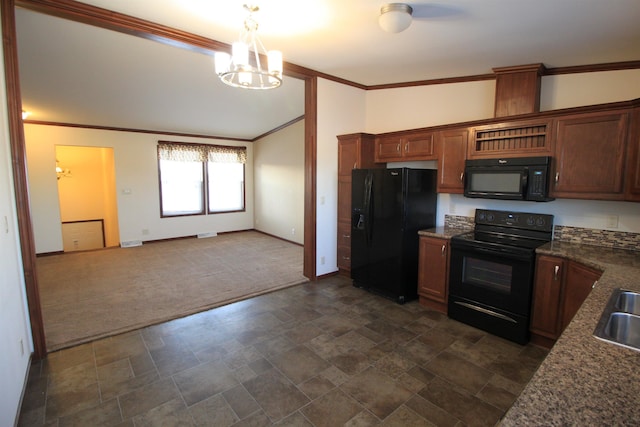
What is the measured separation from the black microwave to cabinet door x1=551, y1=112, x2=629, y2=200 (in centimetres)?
12

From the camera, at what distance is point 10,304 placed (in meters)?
1.99

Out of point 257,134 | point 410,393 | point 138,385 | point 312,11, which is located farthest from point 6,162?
point 257,134

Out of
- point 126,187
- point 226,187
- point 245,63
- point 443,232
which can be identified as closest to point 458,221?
point 443,232

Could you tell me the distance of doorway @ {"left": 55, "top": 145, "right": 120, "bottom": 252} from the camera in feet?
24.9

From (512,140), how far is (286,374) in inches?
114

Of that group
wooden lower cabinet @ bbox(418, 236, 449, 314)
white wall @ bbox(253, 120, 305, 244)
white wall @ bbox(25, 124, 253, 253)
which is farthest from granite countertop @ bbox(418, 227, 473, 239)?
white wall @ bbox(25, 124, 253, 253)

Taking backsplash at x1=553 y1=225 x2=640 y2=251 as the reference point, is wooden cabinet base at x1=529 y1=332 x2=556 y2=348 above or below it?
below

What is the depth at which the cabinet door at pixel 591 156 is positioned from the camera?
2412mm

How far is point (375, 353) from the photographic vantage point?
257 cm

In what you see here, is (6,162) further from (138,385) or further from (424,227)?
(424,227)

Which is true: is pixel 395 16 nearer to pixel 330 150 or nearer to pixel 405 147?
pixel 405 147

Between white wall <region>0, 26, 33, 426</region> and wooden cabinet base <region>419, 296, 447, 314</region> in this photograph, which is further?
wooden cabinet base <region>419, 296, 447, 314</region>

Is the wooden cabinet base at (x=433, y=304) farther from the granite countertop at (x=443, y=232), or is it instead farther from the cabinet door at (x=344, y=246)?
the cabinet door at (x=344, y=246)

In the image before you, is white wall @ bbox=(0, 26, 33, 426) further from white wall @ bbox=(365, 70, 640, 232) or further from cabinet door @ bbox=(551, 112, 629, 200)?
cabinet door @ bbox=(551, 112, 629, 200)
